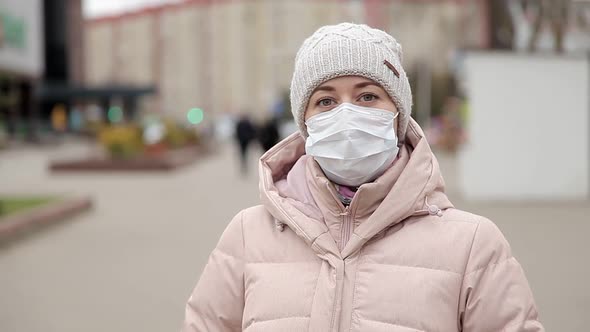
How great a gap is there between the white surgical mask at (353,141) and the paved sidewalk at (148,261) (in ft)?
11.2

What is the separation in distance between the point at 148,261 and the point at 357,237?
6125 millimetres

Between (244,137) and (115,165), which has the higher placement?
(244,137)

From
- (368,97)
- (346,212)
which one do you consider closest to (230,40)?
(368,97)

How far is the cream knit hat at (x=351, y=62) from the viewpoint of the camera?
2.16 metres

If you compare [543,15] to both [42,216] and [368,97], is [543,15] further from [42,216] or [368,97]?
[368,97]

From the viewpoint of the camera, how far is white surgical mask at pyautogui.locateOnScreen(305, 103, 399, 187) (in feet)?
7.25

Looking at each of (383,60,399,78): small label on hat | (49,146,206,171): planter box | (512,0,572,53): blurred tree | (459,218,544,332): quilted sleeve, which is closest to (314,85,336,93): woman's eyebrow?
(383,60,399,78): small label on hat

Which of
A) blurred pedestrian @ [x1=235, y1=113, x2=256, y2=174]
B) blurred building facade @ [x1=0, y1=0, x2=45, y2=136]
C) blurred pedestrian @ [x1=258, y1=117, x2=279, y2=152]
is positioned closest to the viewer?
blurred pedestrian @ [x1=258, y1=117, x2=279, y2=152]

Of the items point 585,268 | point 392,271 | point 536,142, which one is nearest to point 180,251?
point 585,268

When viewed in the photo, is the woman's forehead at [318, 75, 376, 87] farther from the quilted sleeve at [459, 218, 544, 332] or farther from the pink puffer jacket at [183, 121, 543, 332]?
the quilted sleeve at [459, 218, 544, 332]

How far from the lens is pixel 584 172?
44.1ft

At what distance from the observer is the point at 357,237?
2.05 metres

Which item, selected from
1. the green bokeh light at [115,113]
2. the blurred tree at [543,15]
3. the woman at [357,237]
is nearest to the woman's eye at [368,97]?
the woman at [357,237]

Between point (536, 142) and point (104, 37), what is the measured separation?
103 metres
